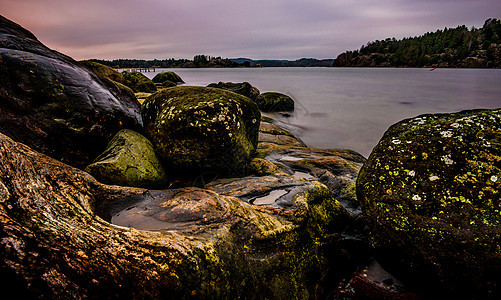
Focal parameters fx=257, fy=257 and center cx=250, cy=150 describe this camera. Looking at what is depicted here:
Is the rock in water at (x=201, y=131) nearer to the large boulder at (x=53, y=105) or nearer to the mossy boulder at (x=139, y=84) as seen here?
the large boulder at (x=53, y=105)

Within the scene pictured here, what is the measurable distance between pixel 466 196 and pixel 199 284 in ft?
11.2

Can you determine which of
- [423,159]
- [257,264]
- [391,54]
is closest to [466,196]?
[423,159]

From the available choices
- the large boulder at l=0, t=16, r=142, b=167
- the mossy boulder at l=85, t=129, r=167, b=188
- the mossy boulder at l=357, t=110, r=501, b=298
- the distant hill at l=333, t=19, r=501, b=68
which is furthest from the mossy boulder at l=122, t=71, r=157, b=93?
the distant hill at l=333, t=19, r=501, b=68

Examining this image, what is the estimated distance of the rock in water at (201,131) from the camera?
211 inches

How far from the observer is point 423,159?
367cm

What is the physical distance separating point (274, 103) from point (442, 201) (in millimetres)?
20399

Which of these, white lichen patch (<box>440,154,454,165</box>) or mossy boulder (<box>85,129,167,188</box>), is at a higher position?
white lichen patch (<box>440,154,454,165</box>)

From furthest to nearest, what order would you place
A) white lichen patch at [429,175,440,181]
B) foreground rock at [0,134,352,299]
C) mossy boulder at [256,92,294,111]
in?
mossy boulder at [256,92,294,111] → white lichen patch at [429,175,440,181] → foreground rock at [0,134,352,299]

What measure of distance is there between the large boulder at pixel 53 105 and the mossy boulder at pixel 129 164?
1.68 ft

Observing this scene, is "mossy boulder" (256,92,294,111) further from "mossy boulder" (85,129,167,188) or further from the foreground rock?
the foreground rock

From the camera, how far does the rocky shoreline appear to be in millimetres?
2125

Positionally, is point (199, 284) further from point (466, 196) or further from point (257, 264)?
point (466, 196)

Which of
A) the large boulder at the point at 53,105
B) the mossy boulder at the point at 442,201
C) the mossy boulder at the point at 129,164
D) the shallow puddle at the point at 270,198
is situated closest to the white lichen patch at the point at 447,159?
the mossy boulder at the point at 442,201

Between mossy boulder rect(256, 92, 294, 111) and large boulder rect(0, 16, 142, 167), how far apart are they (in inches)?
699
